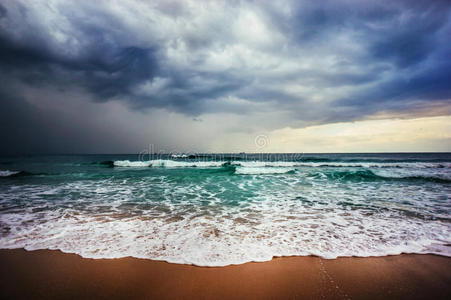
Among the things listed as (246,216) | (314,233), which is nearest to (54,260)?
(246,216)

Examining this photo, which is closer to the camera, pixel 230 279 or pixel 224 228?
pixel 230 279

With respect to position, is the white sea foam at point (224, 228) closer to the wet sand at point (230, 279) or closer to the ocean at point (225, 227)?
the ocean at point (225, 227)

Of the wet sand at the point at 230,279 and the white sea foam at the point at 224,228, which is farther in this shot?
the white sea foam at the point at 224,228

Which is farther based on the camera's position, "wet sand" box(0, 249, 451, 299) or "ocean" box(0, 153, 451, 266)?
"ocean" box(0, 153, 451, 266)

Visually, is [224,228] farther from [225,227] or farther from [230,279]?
[230,279]

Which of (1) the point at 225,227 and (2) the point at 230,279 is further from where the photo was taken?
(1) the point at 225,227

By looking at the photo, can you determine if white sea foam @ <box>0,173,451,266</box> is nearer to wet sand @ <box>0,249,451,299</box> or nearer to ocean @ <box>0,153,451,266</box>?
ocean @ <box>0,153,451,266</box>

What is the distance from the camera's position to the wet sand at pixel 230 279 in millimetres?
2248

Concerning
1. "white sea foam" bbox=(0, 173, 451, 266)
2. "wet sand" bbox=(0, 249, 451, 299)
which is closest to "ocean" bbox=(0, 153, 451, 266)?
"white sea foam" bbox=(0, 173, 451, 266)

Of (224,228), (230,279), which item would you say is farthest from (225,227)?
(230,279)

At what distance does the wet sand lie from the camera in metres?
2.25

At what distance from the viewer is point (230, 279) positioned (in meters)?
2.48

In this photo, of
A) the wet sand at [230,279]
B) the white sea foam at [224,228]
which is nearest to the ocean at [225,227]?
the white sea foam at [224,228]

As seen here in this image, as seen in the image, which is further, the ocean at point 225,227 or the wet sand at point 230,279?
the ocean at point 225,227
